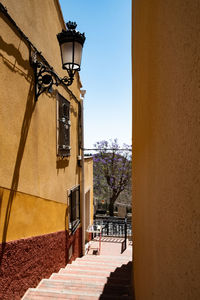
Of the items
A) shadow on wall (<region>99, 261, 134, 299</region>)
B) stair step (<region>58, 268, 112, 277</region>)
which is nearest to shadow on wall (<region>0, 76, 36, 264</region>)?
shadow on wall (<region>99, 261, 134, 299</region>)

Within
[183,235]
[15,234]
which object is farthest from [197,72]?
[15,234]


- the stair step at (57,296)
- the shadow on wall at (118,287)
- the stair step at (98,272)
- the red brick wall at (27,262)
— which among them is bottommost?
the stair step at (98,272)

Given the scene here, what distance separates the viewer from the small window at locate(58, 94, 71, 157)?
235 inches

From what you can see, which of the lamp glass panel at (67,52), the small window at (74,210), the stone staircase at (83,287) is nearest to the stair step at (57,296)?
the stone staircase at (83,287)

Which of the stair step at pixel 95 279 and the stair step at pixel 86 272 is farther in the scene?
the stair step at pixel 86 272

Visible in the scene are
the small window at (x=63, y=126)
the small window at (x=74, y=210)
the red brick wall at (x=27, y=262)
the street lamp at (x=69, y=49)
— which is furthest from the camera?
the small window at (x=74, y=210)

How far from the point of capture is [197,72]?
2.21 feet

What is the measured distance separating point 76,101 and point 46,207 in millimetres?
4246

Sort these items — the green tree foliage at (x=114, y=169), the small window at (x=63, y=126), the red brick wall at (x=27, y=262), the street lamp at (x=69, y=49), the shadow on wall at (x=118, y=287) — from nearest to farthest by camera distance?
the red brick wall at (x=27, y=262)
the shadow on wall at (x=118, y=287)
the street lamp at (x=69, y=49)
the small window at (x=63, y=126)
the green tree foliage at (x=114, y=169)

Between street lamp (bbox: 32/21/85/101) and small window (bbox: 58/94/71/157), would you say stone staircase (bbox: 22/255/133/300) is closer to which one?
small window (bbox: 58/94/71/157)

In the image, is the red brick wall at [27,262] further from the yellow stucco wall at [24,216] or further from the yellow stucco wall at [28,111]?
the yellow stucco wall at [28,111]

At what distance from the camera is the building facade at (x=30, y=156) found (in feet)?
11.0

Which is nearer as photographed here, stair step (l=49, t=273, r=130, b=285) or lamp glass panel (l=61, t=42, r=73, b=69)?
lamp glass panel (l=61, t=42, r=73, b=69)

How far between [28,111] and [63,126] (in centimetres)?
222
